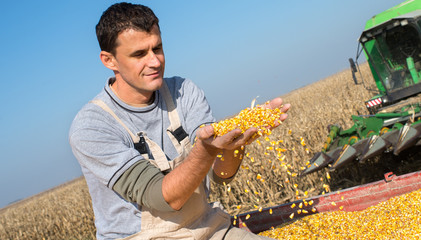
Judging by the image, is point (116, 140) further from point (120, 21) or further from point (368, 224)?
point (368, 224)

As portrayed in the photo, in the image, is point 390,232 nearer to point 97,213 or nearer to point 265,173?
point 97,213

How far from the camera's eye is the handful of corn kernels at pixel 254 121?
237 cm

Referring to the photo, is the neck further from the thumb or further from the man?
the thumb

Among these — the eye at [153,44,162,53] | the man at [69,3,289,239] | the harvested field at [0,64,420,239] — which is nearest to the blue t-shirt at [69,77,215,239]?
the man at [69,3,289,239]

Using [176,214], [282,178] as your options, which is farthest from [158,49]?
[282,178]

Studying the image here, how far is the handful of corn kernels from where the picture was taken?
2.37 meters

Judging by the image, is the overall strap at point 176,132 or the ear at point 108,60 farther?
the overall strap at point 176,132

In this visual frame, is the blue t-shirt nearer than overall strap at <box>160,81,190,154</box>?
Yes

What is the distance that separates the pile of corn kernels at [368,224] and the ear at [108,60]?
2039 millimetres

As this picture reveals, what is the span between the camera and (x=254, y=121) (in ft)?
8.14

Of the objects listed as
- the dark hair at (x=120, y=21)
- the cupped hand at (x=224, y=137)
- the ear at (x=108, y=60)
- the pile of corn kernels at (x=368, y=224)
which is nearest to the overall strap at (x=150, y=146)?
the ear at (x=108, y=60)

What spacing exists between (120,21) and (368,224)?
2529 mm

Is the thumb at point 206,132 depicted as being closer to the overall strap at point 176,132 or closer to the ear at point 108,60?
the overall strap at point 176,132

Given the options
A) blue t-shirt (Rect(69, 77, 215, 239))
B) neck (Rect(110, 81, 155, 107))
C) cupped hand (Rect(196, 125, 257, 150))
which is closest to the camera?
cupped hand (Rect(196, 125, 257, 150))
